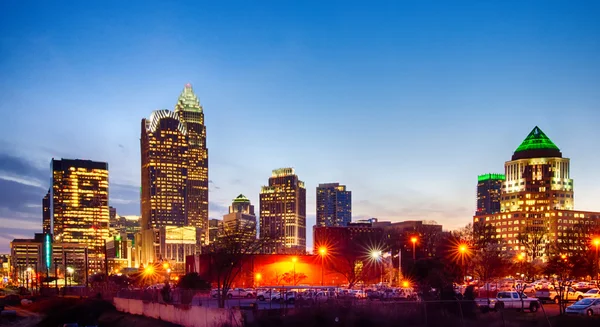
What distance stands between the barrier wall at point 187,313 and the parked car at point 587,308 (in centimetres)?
2157

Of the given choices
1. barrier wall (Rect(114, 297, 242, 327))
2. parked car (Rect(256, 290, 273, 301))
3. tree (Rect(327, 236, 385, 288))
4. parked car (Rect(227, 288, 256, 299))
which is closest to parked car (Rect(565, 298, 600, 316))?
barrier wall (Rect(114, 297, 242, 327))

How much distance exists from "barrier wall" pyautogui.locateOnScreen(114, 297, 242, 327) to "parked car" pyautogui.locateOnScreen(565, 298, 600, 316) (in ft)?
70.8

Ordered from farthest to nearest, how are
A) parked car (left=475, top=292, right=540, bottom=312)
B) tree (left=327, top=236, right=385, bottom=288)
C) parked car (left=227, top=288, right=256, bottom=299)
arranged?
1. tree (left=327, top=236, right=385, bottom=288)
2. parked car (left=227, top=288, right=256, bottom=299)
3. parked car (left=475, top=292, right=540, bottom=312)

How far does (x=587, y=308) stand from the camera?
46.4 meters

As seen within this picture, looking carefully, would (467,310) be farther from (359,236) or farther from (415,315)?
(359,236)

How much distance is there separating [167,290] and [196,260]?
75064 millimetres

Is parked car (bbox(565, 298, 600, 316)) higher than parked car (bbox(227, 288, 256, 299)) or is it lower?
higher

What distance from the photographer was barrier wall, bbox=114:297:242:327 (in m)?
46.0

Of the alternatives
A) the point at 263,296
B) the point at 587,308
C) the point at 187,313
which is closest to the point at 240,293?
the point at 263,296

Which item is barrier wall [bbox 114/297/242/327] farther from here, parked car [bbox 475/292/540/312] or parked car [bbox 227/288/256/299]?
parked car [bbox 475/292/540/312]

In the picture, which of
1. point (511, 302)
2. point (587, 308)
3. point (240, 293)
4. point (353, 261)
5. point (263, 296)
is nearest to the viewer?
point (587, 308)

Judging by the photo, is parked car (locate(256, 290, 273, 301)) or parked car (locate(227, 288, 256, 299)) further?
parked car (locate(227, 288, 256, 299))

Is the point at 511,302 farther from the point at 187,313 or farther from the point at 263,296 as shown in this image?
the point at 263,296

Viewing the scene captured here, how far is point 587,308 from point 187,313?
28.8 meters
